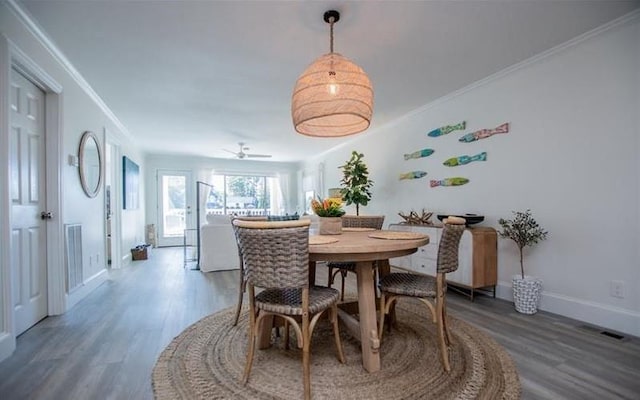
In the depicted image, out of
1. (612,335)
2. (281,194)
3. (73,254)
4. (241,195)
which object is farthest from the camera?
(281,194)

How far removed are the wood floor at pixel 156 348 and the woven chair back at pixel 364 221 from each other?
1.07m

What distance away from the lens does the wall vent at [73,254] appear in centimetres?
283

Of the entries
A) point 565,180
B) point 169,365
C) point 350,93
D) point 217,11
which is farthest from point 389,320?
point 217,11

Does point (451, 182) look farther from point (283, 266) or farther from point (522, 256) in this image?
point (283, 266)

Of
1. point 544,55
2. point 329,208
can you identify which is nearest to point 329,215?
point 329,208

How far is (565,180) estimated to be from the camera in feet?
8.55

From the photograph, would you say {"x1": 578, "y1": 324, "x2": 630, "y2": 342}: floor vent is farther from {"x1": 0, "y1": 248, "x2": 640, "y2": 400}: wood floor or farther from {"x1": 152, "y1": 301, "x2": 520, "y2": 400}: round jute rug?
{"x1": 152, "y1": 301, "x2": 520, "y2": 400}: round jute rug

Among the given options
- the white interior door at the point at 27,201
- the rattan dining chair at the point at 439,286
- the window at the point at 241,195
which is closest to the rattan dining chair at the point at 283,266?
the rattan dining chair at the point at 439,286

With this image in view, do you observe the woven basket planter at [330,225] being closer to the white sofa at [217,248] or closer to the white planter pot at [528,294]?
the white planter pot at [528,294]

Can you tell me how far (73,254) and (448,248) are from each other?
348cm

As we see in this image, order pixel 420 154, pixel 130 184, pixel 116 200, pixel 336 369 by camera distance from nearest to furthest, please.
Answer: pixel 336 369 → pixel 420 154 → pixel 116 200 → pixel 130 184

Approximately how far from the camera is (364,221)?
10.2 ft

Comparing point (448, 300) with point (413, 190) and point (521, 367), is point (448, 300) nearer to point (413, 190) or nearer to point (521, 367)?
point (521, 367)

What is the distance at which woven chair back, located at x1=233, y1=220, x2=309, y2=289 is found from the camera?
4.87ft
